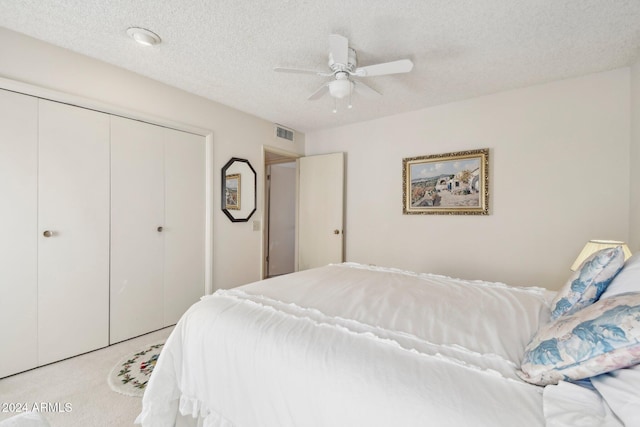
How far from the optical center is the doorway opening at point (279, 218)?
16.5 ft

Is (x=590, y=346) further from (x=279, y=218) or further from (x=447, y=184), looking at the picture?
(x=279, y=218)

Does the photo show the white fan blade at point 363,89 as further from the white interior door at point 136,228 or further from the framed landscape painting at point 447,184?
the white interior door at point 136,228

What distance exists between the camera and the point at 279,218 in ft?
17.1

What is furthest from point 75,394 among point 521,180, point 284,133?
point 521,180

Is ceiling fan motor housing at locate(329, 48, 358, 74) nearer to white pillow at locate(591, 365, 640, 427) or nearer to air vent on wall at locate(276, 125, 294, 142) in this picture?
white pillow at locate(591, 365, 640, 427)

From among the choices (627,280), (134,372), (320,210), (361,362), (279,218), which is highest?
(320,210)

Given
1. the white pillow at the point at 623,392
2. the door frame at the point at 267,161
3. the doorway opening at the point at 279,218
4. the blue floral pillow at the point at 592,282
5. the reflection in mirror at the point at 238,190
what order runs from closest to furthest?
the white pillow at the point at 623,392
the blue floral pillow at the point at 592,282
the reflection in mirror at the point at 238,190
the door frame at the point at 267,161
the doorway opening at the point at 279,218

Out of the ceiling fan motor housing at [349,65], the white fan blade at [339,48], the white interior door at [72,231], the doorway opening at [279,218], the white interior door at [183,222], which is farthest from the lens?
the doorway opening at [279,218]

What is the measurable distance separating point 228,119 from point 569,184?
3597mm

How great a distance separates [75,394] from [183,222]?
158 cm

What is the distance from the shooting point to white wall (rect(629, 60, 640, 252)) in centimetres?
207

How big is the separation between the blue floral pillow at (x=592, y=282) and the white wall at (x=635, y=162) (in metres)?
1.47

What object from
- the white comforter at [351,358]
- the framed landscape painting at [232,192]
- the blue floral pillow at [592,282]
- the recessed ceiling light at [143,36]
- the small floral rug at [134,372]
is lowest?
the small floral rug at [134,372]

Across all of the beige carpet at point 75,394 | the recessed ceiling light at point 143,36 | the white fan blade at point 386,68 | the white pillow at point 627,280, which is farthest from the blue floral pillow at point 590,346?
the recessed ceiling light at point 143,36
